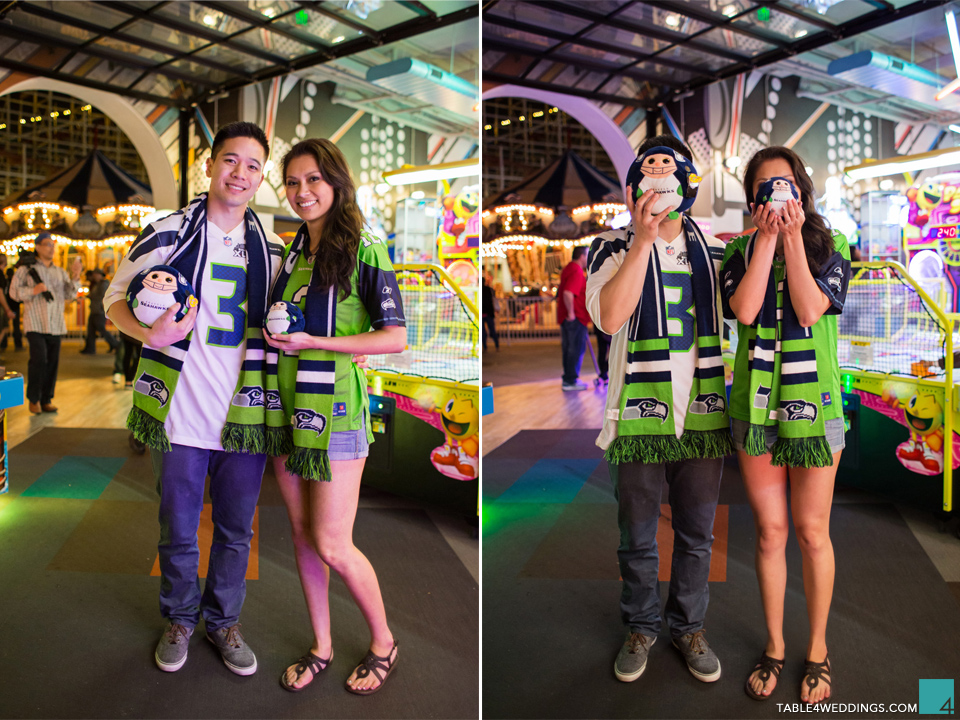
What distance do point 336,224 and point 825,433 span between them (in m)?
1.38

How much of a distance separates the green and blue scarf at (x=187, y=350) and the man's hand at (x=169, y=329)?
77mm

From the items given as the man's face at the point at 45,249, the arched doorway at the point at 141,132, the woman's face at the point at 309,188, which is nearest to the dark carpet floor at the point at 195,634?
the woman's face at the point at 309,188

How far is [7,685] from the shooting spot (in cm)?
183

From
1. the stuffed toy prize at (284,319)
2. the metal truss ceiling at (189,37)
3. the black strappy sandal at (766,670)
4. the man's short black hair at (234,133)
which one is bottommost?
the black strappy sandal at (766,670)

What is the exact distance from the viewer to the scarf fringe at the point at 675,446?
70.9 inches

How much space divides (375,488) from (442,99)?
206 inches

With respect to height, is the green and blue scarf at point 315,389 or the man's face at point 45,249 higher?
the man's face at point 45,249

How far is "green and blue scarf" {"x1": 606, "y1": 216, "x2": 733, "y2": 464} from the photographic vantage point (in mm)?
1789

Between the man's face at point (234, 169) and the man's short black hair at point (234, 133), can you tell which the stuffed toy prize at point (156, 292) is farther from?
the man's short black hair at point (234, 133)

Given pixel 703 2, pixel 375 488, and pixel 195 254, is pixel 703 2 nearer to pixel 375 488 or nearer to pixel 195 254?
pixel 375 488

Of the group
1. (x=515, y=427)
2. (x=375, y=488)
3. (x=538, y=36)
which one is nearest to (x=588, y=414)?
(x=515, y=427)

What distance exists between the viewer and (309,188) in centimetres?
173

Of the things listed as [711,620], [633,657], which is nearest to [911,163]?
[711,620]

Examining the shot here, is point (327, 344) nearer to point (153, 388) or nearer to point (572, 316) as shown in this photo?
point (153, 388)
